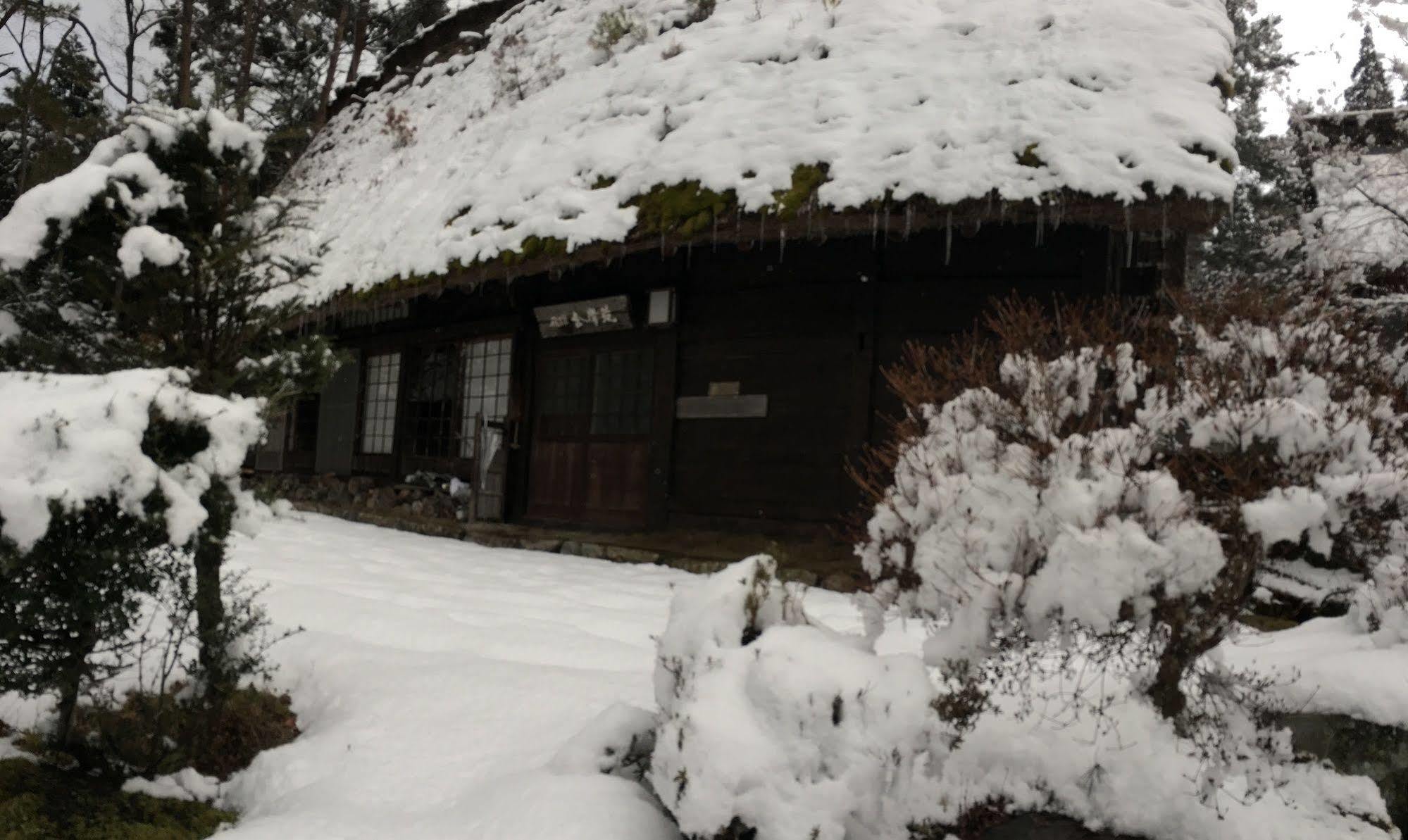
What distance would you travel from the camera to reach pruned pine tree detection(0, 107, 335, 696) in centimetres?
Result: 325

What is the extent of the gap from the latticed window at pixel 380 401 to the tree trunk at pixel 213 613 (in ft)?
26.5

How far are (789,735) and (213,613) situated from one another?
2.13 m

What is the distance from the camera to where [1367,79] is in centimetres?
2592

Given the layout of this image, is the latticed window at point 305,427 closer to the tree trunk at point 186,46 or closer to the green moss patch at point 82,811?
the tree trunk at point 186,46

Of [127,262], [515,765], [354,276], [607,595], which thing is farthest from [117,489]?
[354,276]

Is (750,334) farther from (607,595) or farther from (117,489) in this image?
(117,489)

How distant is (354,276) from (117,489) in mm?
7018

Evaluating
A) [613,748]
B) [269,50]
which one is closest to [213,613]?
[613,748]

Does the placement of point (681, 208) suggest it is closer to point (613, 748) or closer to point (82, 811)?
point (613, 748)

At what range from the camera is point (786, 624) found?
9.31ft

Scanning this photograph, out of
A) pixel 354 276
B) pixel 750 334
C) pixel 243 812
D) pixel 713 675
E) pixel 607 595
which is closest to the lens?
pixel 713 675

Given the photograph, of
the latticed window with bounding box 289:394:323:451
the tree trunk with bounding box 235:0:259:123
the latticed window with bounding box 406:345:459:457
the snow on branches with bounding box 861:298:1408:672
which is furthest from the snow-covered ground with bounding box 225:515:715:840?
the tree trunk with bounding box 235:0:259:123

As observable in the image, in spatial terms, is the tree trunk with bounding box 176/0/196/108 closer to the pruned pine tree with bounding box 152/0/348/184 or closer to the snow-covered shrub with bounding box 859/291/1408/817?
the pruned pine tree with bounding box 152/0/348/184

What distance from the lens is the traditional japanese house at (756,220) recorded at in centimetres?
577
